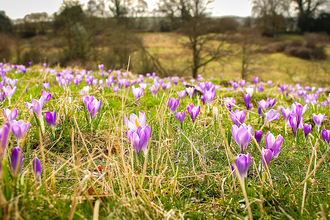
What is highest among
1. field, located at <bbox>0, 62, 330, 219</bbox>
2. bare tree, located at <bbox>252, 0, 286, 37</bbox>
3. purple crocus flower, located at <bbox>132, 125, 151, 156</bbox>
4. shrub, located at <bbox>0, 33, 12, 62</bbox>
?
bare tree, located at <bbox>252, 0, 286, 37</bbox>

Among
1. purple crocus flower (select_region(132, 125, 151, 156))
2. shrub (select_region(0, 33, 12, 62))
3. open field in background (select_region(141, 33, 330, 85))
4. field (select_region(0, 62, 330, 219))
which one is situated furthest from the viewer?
open field in background (select_region(141, 33, 330, 85))

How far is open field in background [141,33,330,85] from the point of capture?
698 inches

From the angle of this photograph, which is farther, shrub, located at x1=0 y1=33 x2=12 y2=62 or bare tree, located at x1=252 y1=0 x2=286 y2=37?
bare tree, located at x1=252 y1=0 x2=286 y2=37

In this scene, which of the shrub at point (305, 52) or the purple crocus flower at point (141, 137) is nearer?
the purple crocus flower at point (141, 137)

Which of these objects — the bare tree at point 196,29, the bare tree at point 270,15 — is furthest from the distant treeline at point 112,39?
the bare tree at point 270,15

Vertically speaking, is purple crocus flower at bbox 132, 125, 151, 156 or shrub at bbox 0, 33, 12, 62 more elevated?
shrub at bbox 0, 33, 12, 62

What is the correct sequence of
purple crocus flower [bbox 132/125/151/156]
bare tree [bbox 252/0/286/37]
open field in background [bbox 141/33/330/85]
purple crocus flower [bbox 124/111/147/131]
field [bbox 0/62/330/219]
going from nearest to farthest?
field [bbox 0/62/330/219] → purple crocus flower [bbox 132/125/151/156] → purple crocus flower [bbox 124/111/147/131] → open field in background [bbox 141/33/330/85] → bare tree [bbox 252/0/286/37]

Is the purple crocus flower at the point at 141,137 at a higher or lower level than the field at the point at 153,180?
higher

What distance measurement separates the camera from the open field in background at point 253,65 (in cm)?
1773

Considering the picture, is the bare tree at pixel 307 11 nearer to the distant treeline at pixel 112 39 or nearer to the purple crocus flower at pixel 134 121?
the distant treeline at pixel 112 39

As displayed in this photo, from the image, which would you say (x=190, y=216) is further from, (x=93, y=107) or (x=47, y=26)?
(x=47, y=26)

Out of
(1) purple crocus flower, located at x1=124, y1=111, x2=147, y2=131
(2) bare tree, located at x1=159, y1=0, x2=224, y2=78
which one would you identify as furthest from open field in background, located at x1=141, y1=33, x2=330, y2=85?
(1) purple crocus flower, located at x1=124, y1=111, x2=147, y2=131

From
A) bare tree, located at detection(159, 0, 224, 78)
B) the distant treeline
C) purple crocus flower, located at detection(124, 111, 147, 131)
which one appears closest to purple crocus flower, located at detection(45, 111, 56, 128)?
purple crocus flower, located at detection(124, 111, 147, 131)

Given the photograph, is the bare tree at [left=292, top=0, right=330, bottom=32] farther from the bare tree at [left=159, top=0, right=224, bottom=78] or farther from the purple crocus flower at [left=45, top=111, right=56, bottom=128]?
the purple crocus flower at [left=45, top=111, right=56, bottom=128]
